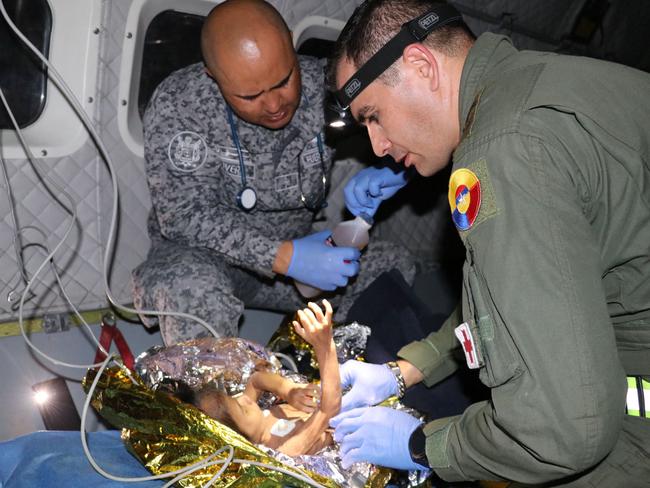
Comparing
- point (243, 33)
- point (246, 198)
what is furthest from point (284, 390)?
point (243, 33)

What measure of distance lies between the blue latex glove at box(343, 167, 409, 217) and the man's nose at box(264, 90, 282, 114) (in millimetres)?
492

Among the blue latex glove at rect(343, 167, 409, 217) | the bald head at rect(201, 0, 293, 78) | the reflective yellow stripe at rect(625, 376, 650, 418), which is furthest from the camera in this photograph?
the blue latex glove at rect(343, 167, 409, 217)

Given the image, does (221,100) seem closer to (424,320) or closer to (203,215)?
(203,215)

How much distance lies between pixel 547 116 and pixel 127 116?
197 centimetres

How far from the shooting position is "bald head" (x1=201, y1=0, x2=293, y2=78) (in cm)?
221

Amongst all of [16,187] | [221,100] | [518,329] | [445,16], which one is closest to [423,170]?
[445,16]

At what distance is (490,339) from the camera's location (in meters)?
1.32

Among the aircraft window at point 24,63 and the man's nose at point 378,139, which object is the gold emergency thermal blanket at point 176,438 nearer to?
the man's nose at point 378,139

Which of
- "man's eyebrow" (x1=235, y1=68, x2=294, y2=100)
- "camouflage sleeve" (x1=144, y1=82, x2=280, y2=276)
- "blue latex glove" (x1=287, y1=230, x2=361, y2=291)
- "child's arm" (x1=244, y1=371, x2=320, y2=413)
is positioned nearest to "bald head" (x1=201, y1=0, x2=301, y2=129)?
"man's eyebrow" (x1=235, y1=68, x2=294, y2=100)

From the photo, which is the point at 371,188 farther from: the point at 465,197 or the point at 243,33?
the point at 465,197

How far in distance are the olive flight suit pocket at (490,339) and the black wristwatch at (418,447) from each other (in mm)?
386

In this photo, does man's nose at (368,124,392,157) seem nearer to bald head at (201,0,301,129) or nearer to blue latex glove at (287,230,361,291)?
bald head at (201,0,301,129)

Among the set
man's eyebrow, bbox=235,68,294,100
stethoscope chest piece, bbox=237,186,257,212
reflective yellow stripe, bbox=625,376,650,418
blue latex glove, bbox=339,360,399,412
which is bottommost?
blue latex glove, bbox=339,360,399,412

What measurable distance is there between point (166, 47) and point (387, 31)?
1.47 metres
